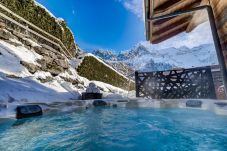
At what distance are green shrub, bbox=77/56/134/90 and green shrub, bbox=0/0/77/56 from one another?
7.47 feet

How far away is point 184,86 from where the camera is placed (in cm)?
830

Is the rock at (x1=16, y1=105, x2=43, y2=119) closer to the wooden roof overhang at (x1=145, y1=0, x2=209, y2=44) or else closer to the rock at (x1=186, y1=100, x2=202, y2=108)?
the wooden roof overhang at (x1=145, y1=0, x2=209, y2=44)

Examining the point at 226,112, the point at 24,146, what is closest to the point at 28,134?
the point at 24,146

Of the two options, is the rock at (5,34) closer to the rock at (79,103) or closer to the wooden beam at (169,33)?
the rock at (79,103)

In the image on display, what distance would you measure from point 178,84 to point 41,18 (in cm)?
1030

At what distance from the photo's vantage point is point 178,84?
27.8 feet

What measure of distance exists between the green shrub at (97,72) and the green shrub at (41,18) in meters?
2.28

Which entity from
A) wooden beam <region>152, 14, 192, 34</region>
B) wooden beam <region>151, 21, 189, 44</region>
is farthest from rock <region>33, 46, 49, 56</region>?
wooden beam <region>152, 14, 192, 34</region>

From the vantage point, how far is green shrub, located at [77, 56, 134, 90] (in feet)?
50.0

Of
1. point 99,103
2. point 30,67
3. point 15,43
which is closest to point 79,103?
point 99,103

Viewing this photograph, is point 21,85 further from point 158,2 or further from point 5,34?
point 158,2

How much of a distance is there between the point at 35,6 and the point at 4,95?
9645 mm

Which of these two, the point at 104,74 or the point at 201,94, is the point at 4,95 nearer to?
the point at 201,94

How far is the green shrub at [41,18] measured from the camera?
10883 mm
